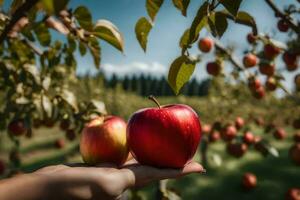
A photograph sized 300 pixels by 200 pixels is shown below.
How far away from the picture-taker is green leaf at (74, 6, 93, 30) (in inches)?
56.1

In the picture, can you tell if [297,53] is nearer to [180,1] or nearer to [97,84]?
[180,1]

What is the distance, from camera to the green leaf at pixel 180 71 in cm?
128

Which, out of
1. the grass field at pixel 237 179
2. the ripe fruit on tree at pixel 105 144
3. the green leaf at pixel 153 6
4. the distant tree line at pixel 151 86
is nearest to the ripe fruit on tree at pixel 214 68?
the ripe fruit on tree at pixel 105 144

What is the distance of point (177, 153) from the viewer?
1.49m

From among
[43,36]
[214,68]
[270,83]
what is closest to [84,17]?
[43,36]

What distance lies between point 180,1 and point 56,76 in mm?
1800

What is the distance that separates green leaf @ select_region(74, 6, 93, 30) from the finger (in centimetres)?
46

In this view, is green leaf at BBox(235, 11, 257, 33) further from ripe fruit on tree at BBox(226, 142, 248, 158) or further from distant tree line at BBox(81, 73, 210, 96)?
distant tree line at BBox(81, 73, 210, 96)

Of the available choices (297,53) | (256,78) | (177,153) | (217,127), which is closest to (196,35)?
(177,153)

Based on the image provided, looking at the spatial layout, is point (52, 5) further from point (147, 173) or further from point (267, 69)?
point (267, 69)

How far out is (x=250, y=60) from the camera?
3.12 metres

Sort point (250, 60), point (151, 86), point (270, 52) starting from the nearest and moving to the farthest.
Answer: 1. point (270, 52)
2. point (250, 60)
3. point (151, 86)

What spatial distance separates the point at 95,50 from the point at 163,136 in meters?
0.52

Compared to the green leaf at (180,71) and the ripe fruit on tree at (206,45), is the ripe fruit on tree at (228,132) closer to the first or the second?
the ripe fruit on tree at (206,45)
